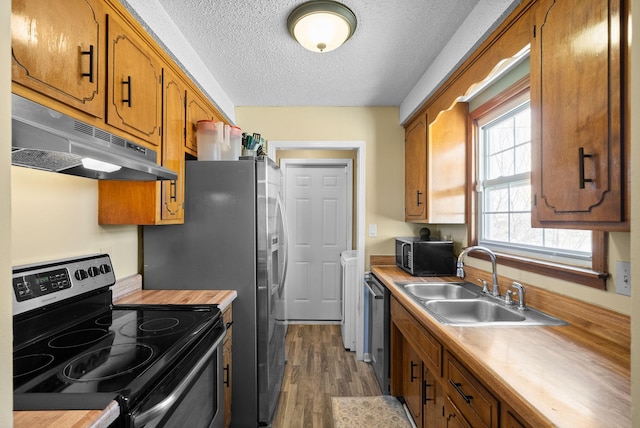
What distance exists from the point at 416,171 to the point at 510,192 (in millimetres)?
815

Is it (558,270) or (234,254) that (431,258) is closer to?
(558,270)

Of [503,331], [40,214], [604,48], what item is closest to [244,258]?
[40,214]

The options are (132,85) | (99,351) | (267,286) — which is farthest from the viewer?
(267,286)

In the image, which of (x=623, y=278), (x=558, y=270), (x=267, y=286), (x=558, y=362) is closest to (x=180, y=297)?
(x=267, y=286)

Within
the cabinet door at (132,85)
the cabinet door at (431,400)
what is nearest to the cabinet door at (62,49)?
the cabinet door at (132,85)

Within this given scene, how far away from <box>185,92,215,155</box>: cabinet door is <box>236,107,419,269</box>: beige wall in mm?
894

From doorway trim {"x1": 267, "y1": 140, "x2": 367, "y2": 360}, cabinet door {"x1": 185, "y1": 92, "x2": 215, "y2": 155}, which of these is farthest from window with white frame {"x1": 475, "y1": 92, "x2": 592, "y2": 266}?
cabinet door {"x1": 185, "y1": 92, "x2": 215, "y2": 155}

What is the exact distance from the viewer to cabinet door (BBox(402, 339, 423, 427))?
1881 millimetres

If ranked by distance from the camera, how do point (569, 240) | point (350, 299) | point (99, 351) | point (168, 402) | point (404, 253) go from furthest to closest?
point (350, 299), point (404, 253), point (569, 240), point (99, 351), point (168, 402)

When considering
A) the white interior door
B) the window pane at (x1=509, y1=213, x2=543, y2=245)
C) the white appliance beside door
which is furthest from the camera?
the white interior door

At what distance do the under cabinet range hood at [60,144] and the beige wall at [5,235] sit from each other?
13.6 inches

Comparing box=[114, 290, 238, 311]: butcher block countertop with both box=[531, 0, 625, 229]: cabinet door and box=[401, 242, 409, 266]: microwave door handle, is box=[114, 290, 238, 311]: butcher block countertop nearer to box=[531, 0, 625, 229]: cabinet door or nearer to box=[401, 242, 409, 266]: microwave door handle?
box=[401, 242, 409, 266]: microwave door handle

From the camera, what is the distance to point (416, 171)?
2775 millimetres

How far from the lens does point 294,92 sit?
2.79 metres
